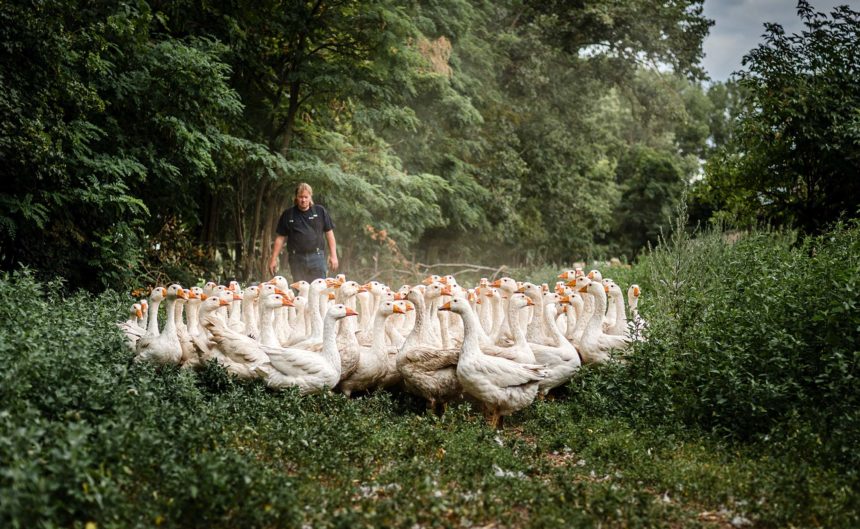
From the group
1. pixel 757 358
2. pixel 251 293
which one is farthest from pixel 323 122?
pixel 757 358

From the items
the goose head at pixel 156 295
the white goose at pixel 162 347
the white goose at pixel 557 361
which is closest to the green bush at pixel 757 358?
the white goose at pixel 557 361

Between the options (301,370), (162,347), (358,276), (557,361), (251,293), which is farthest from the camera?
(358,276)

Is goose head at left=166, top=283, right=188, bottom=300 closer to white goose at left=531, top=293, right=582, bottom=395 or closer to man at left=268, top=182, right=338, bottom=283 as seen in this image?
man at left=268, top=182, right=338, bottom=283

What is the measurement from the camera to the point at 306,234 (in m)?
11.5

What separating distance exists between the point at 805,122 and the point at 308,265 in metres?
7.98

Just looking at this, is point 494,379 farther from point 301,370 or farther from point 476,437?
point 301,370

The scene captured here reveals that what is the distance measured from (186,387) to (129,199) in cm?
492

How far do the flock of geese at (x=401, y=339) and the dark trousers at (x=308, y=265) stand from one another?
55.6 inches

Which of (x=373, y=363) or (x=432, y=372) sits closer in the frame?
(x=432, y=372)

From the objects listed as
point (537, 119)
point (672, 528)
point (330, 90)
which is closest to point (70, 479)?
point (672, 528)

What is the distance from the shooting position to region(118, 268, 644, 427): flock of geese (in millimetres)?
7531

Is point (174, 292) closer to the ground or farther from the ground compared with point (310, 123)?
closer to the ground

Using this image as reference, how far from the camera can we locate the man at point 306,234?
37.7 ft

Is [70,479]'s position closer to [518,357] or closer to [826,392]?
[518,357]
